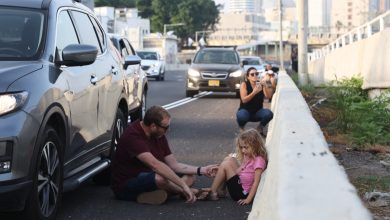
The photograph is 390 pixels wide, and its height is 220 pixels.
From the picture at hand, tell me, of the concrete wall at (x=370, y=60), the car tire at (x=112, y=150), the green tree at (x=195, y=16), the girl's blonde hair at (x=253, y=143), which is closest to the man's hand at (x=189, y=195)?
the girl's blonde hair at (x=253, y=143)

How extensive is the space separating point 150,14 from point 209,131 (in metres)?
111

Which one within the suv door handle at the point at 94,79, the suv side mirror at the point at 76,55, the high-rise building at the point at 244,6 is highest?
the high-rise building at the point at 244,6

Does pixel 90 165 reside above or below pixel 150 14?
below

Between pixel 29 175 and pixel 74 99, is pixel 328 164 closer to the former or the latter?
pixel 29 175

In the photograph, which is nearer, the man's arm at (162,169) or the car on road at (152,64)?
the man's arm at (162,169)

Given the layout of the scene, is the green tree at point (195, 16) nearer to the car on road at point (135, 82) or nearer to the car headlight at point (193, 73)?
the car headlight at point (193, 73)

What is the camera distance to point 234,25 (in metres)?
181

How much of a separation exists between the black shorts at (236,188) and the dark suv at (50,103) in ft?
4.07

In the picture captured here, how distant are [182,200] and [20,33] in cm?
217

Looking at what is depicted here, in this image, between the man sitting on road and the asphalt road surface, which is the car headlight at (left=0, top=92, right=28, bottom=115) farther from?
the man sitting on road

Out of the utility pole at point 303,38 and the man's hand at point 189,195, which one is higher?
the utility pole at point 303,38

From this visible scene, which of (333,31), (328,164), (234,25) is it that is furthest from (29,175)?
(234,25)

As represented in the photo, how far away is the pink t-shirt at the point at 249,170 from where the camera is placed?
6223 millimetres

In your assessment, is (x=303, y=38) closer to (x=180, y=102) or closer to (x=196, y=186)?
(x=180, y=102)
